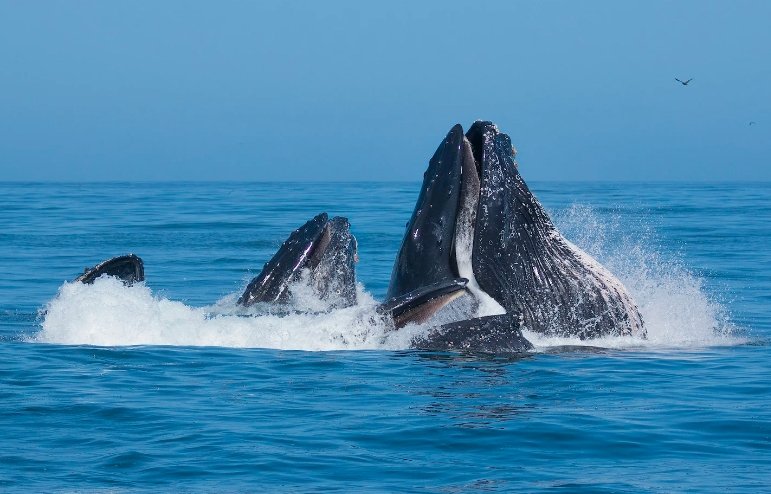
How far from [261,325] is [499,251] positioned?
2.95 m

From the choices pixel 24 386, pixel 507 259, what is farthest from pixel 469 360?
pixel 24 386

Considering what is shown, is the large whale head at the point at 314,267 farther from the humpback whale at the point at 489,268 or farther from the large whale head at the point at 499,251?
the large whale head at the point at 499,251

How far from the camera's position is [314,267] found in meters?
13.8

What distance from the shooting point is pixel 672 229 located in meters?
28.8

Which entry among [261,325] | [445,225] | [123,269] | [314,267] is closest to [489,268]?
[445,225]

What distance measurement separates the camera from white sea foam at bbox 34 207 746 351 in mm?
11499

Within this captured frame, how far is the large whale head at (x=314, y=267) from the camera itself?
537 inches

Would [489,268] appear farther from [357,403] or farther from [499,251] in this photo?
[357,403]

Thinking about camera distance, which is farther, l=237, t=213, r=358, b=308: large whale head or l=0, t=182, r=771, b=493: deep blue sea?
l=237, t=213, r=358, b=308: large whale head

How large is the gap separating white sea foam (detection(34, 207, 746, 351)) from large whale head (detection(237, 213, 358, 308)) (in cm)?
19

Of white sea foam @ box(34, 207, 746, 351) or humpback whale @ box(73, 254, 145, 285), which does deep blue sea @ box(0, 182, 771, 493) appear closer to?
white sea foam @ box(34, 207, 746, 351)

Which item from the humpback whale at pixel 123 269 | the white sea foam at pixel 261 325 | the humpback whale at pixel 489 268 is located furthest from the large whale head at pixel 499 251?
the humpback whale at pixel 123 269

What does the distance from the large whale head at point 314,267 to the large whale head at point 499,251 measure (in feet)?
9.02

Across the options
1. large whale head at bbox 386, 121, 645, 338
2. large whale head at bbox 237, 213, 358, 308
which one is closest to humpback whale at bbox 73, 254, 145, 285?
large whale head at bbox 237, 213, 358, 308
